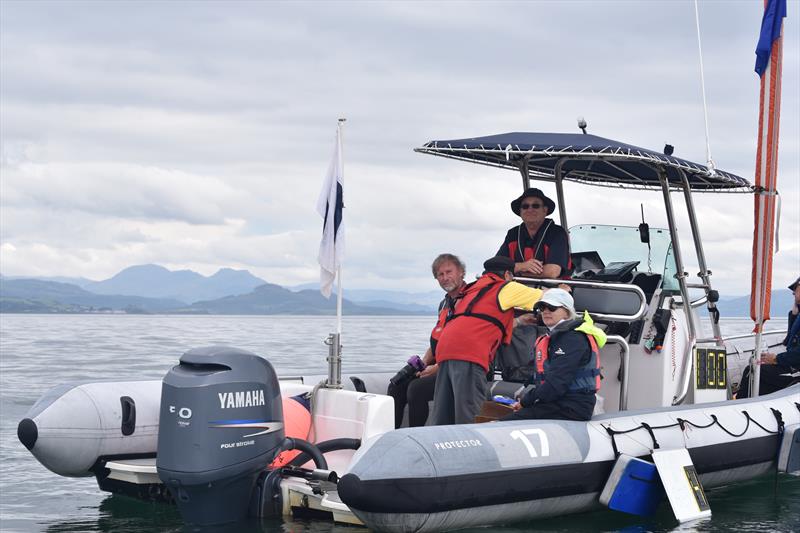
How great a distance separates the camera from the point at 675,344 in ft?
24.2

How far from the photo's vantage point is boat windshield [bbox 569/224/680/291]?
7.66 metres

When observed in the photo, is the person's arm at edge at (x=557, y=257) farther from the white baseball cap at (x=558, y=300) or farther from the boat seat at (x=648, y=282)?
the white baseball cap at (x=558, y=300)

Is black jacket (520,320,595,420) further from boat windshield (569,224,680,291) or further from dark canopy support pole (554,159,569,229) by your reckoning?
dark canopy support pole (554,159,569,229)

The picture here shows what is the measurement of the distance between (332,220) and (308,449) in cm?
143

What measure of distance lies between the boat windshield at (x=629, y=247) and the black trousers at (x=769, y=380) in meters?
1.48

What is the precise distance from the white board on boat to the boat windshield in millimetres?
1614

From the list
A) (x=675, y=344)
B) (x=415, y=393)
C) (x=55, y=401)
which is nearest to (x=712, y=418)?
(x=675, y=344)

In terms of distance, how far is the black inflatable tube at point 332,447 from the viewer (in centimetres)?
598

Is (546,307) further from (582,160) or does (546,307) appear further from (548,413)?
(582,160)

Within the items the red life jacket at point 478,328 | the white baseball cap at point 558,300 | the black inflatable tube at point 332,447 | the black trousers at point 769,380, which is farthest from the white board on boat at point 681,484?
the black trousers at point 769,380

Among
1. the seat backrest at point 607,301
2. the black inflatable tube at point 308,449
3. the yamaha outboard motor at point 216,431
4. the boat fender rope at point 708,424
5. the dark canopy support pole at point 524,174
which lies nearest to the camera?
the yamaha outboard motor at point 216,431

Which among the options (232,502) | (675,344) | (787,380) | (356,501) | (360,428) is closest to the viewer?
(356,501)

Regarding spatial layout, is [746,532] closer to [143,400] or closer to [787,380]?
[787,380]

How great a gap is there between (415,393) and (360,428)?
0.96 metres
